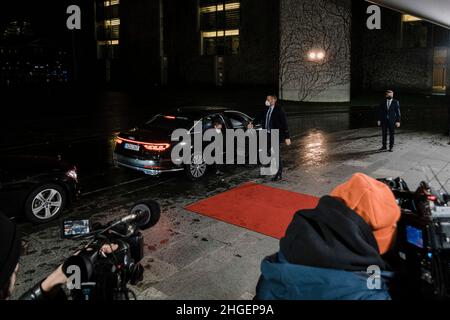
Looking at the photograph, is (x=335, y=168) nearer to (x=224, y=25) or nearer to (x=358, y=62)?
(x=358, y=62)

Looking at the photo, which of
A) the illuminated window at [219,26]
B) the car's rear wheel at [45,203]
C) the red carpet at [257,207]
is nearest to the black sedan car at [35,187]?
the car's rear wheel at [45,203]

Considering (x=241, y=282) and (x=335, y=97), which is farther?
(x=335, y=97)

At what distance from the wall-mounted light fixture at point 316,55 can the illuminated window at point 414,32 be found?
36.3ft

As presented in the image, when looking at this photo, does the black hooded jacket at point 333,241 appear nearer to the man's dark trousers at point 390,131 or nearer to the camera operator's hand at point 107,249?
the camera operator's hand at point 107,249

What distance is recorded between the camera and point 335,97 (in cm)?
2567

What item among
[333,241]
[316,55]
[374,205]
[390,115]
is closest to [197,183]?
[390,115]

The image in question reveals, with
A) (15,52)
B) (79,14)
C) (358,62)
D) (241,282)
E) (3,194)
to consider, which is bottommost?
(241,282)

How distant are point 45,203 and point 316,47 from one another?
21976mm

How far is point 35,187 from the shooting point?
6.09 meters

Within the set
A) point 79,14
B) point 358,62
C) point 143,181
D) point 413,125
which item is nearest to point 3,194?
point 143,181

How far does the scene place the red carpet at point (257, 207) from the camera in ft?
20.0

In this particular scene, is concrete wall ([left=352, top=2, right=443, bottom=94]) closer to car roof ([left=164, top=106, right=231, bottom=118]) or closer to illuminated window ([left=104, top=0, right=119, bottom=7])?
car roof ([left=164, top=106, right=231, bottom=118])

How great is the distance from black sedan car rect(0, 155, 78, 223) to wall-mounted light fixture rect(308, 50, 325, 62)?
21.1m
